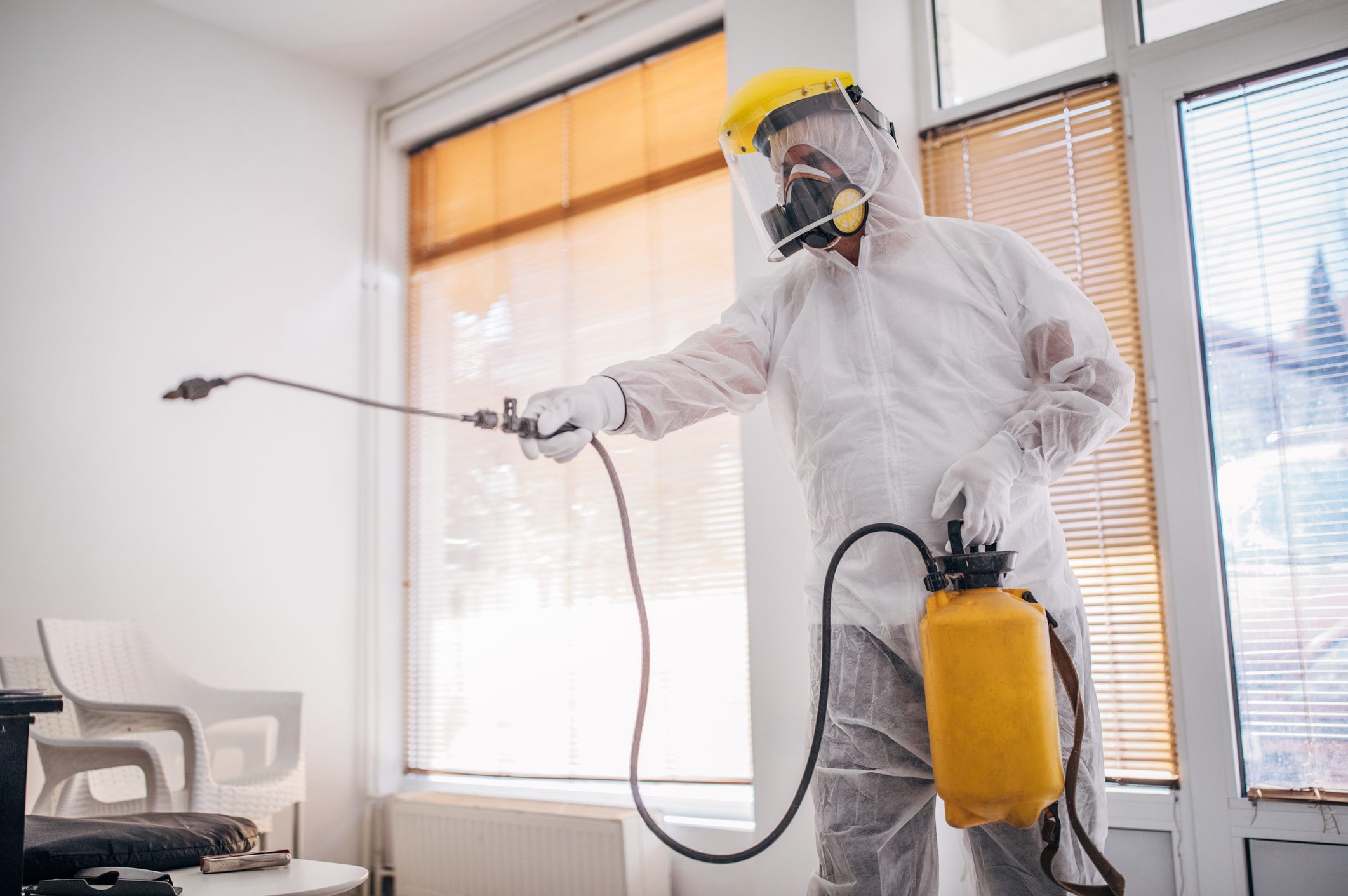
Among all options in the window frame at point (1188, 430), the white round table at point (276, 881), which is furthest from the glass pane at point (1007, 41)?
the white round table at point (276, 881)

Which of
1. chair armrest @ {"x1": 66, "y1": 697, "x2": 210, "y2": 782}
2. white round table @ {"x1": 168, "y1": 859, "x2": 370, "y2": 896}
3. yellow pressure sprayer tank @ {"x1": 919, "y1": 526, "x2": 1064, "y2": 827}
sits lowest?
white round table @ {"x1": 168, "y1": 859, "x2": 370, "y2": 896}

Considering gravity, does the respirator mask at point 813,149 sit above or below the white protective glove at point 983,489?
above

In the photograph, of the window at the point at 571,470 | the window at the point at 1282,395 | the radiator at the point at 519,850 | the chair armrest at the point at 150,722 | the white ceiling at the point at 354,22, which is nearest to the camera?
the window at the point at 1282,395

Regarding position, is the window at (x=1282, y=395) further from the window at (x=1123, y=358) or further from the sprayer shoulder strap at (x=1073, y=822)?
the sprayer shoulder strap at (x=1073, y=822)

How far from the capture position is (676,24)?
2.99 m

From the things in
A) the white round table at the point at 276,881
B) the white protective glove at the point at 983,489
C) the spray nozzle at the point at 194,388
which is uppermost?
the spray nozzle at the point at 194,388

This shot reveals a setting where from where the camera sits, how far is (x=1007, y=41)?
99.2 inches

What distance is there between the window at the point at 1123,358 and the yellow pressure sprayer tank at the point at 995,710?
1.05 metres

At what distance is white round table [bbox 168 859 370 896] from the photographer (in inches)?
54.9

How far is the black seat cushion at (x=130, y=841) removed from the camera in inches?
54.9

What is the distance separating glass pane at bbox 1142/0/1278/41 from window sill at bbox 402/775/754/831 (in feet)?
6.81

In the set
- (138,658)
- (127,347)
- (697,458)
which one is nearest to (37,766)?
(138,658)

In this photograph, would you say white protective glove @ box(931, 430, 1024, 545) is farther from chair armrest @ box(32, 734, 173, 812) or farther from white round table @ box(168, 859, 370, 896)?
chair armrest @ box(32, 734, 173, 812)

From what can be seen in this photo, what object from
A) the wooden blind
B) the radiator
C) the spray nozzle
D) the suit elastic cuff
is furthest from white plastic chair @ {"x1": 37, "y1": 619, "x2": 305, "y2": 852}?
the wooden blind
